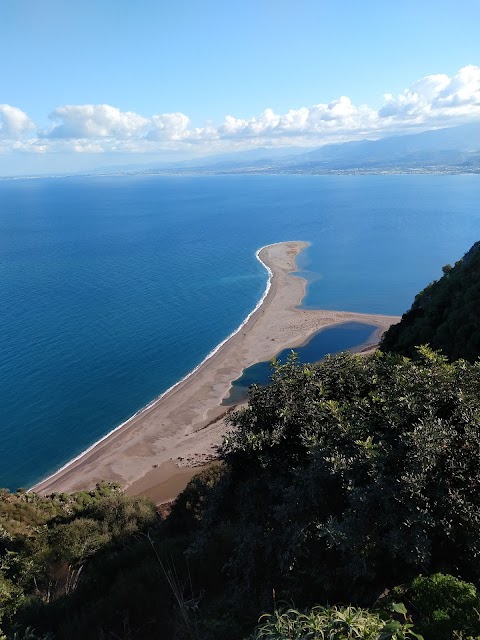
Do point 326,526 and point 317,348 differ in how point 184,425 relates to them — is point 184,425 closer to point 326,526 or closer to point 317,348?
point 317,348

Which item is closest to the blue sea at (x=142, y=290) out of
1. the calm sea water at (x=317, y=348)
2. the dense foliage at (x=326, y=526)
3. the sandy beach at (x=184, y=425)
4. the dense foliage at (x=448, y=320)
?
the sandy beach at (x=184, y=425)

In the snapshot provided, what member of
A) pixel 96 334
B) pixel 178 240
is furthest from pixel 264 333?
pixel 178 240

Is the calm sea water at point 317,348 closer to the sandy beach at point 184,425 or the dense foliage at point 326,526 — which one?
the sandy beach at point 184,425

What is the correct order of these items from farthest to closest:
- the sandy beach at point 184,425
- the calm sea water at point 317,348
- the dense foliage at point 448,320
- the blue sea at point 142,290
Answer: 1. the calm sea water at point 317,348
2. the blue sea at point 142,290
3. the sandy beach at point 184,425
4. the dense foliage at point 448,320

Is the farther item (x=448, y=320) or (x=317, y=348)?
(x=317, y=348)

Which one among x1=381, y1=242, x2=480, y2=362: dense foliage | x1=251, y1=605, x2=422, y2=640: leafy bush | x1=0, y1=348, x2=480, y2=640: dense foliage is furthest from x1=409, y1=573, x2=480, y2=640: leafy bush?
x1=381, y1=242, x2=480, y2=362: dense foliage

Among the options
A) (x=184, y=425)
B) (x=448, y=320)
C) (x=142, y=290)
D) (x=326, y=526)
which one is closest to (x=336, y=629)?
(x=326, y=526)

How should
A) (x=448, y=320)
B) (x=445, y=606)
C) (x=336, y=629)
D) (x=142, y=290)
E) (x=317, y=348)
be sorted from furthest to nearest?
(x=142, y=290)
(x=317, y=348)
(x=448, y=320)
(x=445, y=606)
(x=336, y=629)
